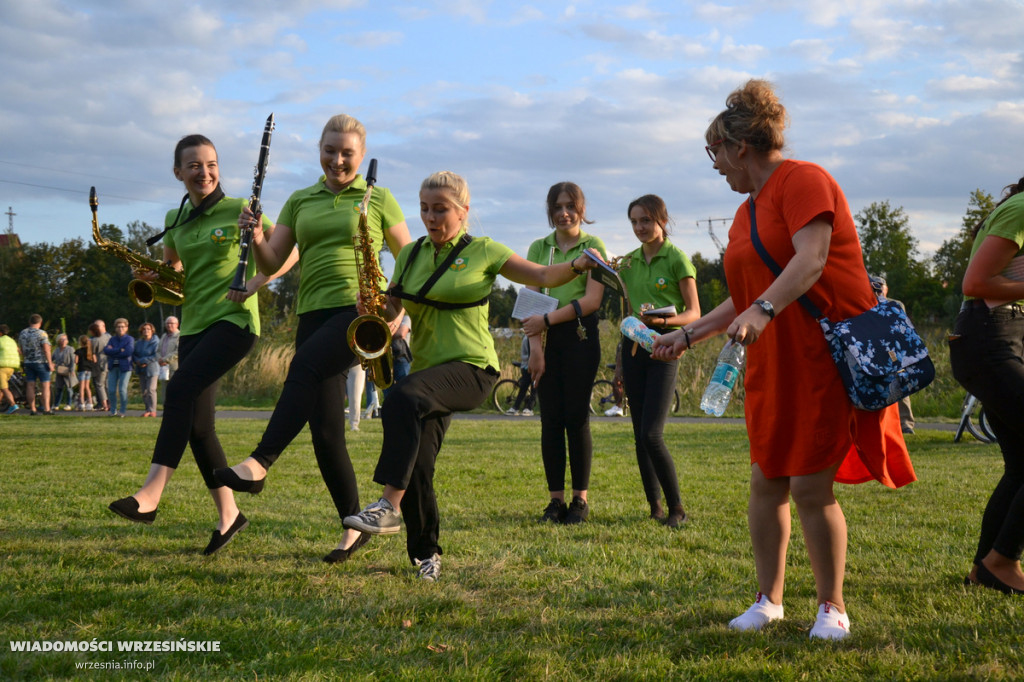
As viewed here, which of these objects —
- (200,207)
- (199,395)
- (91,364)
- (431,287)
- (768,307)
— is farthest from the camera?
(91,364)

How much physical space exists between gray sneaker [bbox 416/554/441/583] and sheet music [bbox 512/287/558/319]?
1659mm

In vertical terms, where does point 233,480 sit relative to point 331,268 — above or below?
below

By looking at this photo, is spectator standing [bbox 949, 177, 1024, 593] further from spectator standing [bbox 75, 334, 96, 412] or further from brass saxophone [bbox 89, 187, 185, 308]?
spectator standing [bbox 75, 334, 96, 412]

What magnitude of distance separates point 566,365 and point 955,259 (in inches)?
1776

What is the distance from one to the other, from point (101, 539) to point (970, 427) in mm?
10925

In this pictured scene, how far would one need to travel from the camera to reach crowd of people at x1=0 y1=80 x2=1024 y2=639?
3.37 meters

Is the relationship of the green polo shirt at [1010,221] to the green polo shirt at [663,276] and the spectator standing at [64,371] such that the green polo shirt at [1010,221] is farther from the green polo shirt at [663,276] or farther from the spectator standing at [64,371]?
the spectator standing at [64,371]

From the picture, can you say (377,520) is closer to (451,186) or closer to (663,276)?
(451,186)

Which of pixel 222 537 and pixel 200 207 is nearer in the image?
pixel 222 537

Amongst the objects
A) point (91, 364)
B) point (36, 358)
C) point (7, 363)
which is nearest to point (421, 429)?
point (36, 358)

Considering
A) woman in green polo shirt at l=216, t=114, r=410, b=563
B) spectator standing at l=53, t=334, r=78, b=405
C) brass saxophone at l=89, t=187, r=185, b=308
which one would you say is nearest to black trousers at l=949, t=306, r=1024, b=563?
woman in green polo shirt at l=216, t=114, r=410, b=563

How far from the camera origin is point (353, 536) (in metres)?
4.93

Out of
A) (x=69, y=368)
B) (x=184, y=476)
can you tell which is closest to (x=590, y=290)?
(x=184, y=476)

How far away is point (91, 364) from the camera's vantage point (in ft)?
70.4
